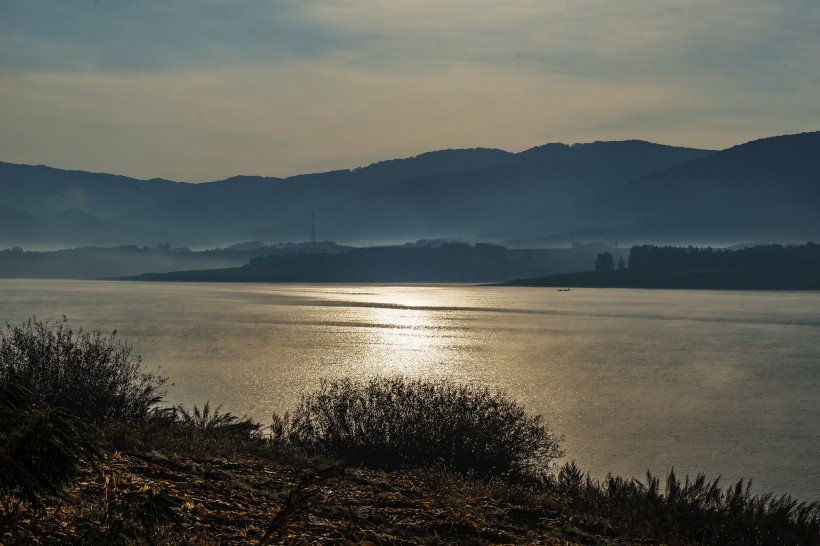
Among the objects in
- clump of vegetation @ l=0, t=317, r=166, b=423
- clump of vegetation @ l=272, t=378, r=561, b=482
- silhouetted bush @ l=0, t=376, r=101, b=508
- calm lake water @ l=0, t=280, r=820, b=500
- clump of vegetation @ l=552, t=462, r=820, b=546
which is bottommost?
calm lake water @ l=0, t=280, r=820, b=500

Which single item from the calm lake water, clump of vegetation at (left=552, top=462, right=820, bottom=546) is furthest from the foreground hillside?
the calm lake water

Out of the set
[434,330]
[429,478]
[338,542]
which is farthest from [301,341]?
[338,542]

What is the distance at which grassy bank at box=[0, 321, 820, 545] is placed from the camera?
5.05 metres

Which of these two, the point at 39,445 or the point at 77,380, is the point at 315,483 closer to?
the point at 39,445

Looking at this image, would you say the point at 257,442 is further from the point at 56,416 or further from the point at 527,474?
the point at 56,416

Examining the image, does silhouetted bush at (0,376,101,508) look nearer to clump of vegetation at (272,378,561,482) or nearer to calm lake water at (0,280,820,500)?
clump of vegetation at (272,378,561,482)

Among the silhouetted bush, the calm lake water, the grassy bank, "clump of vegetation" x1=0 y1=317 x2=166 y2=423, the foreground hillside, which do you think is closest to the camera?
the silhouetted bush

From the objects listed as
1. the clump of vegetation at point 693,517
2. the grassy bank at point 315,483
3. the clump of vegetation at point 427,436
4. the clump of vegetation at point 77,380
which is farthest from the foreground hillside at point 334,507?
the clump of vegetation at point 77,380

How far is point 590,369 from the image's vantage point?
6250 cm

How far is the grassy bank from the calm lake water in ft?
27.1

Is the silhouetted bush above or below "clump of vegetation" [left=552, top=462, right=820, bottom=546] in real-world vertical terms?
above

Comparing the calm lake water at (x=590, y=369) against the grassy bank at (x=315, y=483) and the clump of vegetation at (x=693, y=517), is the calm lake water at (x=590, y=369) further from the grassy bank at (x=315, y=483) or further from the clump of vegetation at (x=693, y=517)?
the clump of vegetation at (x=693, y=517)

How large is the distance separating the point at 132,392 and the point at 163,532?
606 inches

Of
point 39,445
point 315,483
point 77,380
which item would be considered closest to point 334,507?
point 315,483
